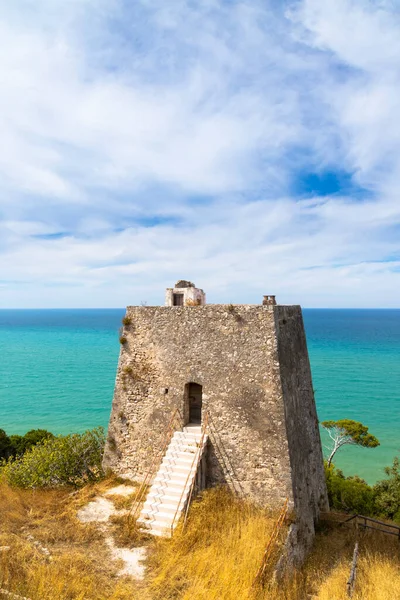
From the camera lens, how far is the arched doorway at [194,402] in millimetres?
14891

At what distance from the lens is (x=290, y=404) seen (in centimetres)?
1355

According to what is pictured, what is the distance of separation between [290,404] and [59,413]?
45796 millimetres

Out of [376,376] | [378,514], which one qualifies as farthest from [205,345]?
[376,376]

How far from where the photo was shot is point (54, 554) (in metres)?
9.49

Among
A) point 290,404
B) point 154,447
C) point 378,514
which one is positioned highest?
point 290,404

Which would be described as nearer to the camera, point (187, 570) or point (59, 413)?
point (187, 570)

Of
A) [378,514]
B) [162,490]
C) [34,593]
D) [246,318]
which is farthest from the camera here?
[378,514]

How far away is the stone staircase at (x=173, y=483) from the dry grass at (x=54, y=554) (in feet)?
5.01

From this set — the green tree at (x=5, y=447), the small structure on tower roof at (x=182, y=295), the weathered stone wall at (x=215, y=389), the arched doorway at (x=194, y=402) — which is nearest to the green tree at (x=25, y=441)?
the green tree at (x=5, y=447)

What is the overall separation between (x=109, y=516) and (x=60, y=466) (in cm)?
403

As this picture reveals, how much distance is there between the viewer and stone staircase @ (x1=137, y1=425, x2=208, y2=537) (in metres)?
11.2

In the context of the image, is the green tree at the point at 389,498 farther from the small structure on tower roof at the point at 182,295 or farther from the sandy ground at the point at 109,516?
Result: the small structure on tower roof at the point at 182,295

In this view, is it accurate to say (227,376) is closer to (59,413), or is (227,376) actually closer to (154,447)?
(154,447)

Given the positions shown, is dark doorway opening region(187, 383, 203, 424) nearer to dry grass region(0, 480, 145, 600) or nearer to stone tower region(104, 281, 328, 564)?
stone tower region(104, 281, 328, 564)
